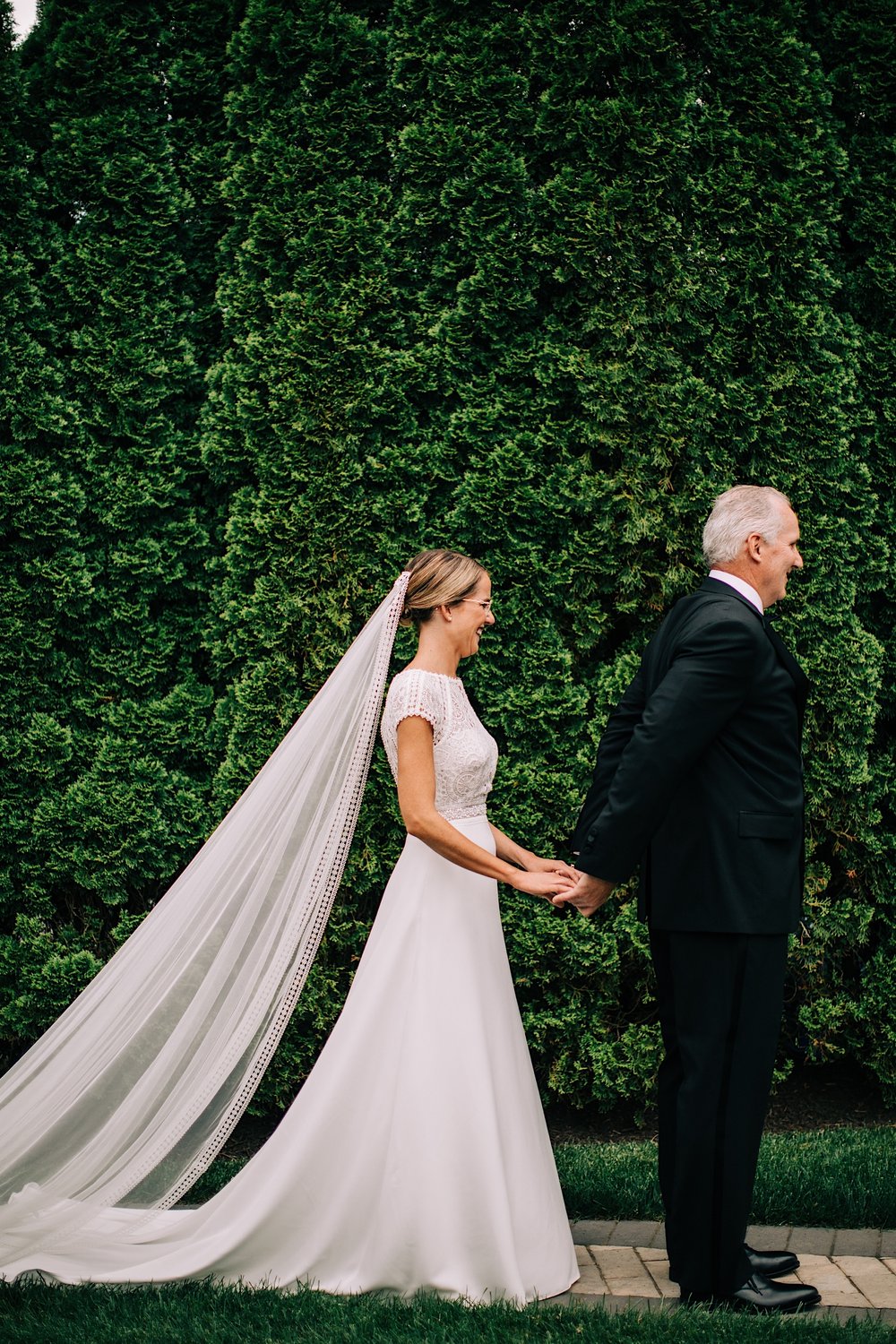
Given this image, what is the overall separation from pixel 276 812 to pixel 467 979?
0.84 meters

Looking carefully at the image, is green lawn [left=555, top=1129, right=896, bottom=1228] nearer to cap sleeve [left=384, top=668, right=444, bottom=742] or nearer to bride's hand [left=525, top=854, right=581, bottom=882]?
bride's hand [left=525, top=854, right=581, bottom=882]

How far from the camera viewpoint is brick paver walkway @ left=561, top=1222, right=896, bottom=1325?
3445mm

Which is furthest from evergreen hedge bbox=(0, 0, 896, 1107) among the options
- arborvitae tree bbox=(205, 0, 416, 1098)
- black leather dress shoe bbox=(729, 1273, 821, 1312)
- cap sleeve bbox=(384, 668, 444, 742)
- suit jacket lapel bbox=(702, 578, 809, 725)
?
black leather dress shoe bbox=(729, 1273, 821, 1312)

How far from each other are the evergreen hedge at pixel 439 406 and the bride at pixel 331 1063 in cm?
125

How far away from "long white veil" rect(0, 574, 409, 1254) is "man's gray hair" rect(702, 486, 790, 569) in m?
1.09

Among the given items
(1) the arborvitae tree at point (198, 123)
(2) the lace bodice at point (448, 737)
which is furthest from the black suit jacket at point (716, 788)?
(1) the arborvitae tree at point (198, 123)

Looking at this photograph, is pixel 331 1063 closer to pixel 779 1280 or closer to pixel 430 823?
pixel 430 823

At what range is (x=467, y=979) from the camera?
11.9 feet

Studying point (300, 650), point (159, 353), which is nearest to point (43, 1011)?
point (300, 650)

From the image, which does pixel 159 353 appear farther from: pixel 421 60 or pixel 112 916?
pixel 112 916

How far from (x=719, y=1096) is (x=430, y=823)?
1.15 meters

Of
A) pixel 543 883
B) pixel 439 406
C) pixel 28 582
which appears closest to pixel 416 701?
pixel 543 883

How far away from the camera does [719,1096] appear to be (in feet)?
10.9

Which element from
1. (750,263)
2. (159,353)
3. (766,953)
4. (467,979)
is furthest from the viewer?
(159,353)
